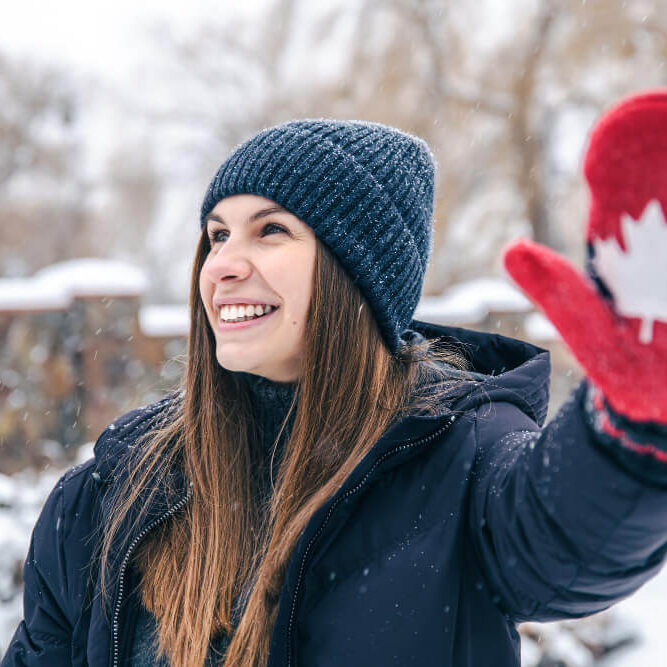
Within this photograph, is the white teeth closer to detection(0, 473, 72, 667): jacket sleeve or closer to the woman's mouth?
the woman's mouth

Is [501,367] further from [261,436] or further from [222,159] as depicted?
[222,159]

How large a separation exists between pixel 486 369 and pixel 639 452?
0.75 meters

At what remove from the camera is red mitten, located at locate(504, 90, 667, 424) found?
68 centimetres

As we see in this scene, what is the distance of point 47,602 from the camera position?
136cm

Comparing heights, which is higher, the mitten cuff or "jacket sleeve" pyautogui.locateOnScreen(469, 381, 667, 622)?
the mitten cuff

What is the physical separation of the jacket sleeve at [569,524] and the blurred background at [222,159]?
123 cm

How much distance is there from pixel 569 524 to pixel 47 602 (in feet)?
3.63

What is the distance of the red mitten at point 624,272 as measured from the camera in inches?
26.8

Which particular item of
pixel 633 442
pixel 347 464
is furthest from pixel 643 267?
pixel 347 464

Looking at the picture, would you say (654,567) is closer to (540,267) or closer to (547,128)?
(540,267)

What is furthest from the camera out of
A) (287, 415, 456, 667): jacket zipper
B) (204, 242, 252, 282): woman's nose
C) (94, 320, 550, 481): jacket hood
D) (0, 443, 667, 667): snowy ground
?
(0, 443, 667, 667): snowy ground

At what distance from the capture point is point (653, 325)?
69 cm

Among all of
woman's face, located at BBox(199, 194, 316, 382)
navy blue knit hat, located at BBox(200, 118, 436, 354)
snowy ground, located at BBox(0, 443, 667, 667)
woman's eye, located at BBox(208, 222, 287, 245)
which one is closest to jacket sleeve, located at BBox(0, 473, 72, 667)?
woman's face, located at BBox(199, 194, 316, 382)

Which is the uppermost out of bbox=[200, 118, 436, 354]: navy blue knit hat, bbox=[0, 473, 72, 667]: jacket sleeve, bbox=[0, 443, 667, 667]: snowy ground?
bbox=[200, 118, 436, 354]: navy blue knit hat
